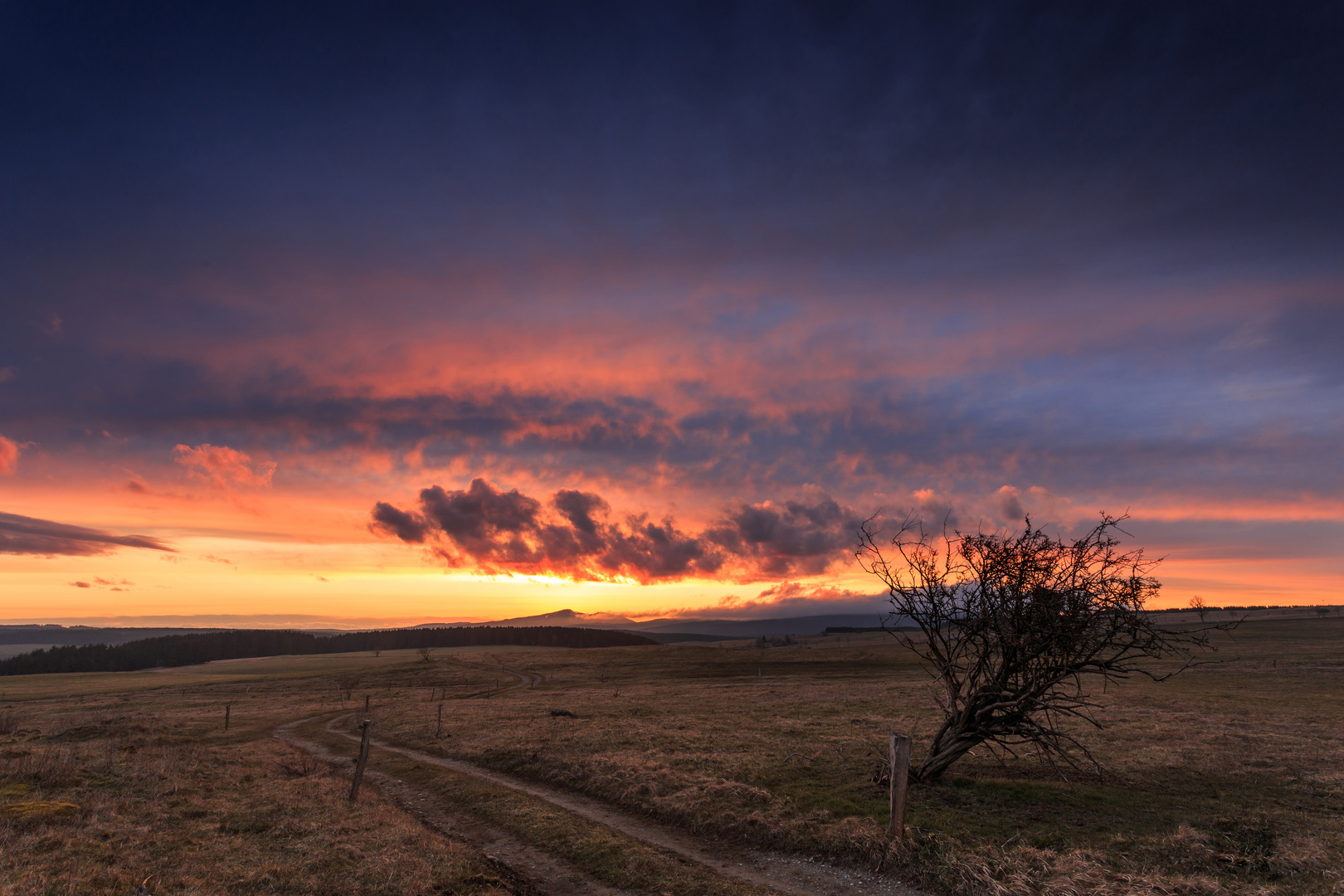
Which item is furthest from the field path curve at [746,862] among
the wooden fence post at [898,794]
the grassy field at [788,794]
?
the wooden fence post at [898,794]

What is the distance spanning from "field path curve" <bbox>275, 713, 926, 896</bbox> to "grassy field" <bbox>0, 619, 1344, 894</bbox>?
0.57 m

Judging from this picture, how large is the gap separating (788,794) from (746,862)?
453cm

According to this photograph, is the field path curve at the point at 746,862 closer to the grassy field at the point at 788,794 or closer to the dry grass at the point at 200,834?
the grassy field at the point at 788,794

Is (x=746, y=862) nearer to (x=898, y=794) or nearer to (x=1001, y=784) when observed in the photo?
(x=898, y=794)

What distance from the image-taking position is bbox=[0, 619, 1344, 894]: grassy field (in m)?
A: 12.9

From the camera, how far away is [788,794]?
19.0 metres

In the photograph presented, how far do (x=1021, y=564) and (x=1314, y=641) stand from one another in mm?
128035

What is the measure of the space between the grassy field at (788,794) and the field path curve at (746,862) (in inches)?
22.3

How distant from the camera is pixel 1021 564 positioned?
18.8 meters

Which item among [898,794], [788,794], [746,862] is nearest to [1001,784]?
[788,794]

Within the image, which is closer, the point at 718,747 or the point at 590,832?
the point at 590,832

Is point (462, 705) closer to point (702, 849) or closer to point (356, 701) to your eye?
point (356, 701)

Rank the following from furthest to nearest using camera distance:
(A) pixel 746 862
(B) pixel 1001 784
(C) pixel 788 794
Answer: (B) pixel 1001 784, (C) pixel 788 794, (A) pixel 746 862

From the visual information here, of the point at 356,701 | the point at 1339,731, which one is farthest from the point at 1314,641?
the point at 356,701
